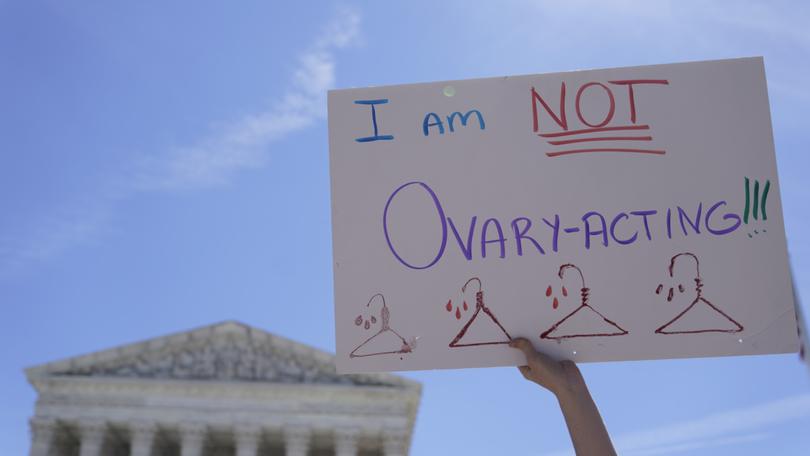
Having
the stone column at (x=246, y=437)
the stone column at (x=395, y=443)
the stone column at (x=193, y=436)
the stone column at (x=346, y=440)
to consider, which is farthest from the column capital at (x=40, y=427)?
the stone column at (x=395, y=443)

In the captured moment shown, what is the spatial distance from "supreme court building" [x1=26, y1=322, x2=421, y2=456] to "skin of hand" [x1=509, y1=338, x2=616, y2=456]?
3761 centimetres

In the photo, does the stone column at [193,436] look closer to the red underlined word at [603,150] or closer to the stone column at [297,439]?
the stone column at [297,439]

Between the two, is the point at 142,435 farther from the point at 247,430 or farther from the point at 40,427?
the point at 247,430

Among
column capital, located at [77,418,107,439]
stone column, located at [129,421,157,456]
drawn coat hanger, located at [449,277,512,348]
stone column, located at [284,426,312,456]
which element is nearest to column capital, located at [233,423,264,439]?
stone column, located at [284,426,312,456]

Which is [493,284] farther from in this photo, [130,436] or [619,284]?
[130,436]

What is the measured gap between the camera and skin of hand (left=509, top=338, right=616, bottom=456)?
2988 millimetres

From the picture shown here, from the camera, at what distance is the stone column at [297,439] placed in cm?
4081

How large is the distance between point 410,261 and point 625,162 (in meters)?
0.88

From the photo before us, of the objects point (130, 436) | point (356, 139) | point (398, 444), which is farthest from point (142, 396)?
point (356, 139)

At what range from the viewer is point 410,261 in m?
3.57

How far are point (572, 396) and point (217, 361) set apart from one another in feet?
133

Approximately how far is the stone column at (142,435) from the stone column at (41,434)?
11.2 ft

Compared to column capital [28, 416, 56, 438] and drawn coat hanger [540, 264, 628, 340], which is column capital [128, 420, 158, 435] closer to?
column capital [28, 416, 56, 438]

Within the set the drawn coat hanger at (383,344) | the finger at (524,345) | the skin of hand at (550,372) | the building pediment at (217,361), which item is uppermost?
the building pediment at (217,361)
